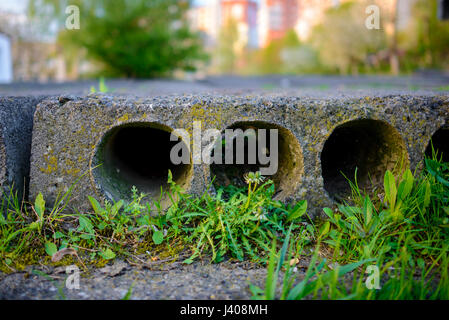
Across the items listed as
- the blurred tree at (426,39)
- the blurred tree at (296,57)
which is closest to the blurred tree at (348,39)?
the blurred tree at (426,39)

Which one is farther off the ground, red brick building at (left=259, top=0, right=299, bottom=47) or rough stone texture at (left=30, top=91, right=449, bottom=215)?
red brick building at (left=259, top=0, right=299, bottom=47)

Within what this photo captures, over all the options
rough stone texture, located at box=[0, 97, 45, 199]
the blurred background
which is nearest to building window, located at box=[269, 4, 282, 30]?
the blurred background

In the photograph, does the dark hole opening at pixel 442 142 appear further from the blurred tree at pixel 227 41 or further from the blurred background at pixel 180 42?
the blurred tree at pixel 227 41

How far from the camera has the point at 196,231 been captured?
5.71ft

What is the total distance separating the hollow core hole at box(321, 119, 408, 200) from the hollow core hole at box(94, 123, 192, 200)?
3.24 ft

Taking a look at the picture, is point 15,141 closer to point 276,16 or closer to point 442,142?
point 442,142

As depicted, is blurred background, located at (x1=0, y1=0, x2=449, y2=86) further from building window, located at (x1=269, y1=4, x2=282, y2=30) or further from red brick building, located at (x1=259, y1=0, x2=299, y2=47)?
building window, located at (x1=269, y1=4, x2=282, y2=30)

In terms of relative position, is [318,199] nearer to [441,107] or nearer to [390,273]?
[390,273]

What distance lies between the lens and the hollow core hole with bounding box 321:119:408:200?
2010mm

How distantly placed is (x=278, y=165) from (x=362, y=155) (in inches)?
22.9

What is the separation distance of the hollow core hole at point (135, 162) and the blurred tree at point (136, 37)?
693cm

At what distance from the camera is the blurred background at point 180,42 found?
940cm

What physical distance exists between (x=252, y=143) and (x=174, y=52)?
26.8 feet

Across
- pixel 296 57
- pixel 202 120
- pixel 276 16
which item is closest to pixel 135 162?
pixel 202 120
